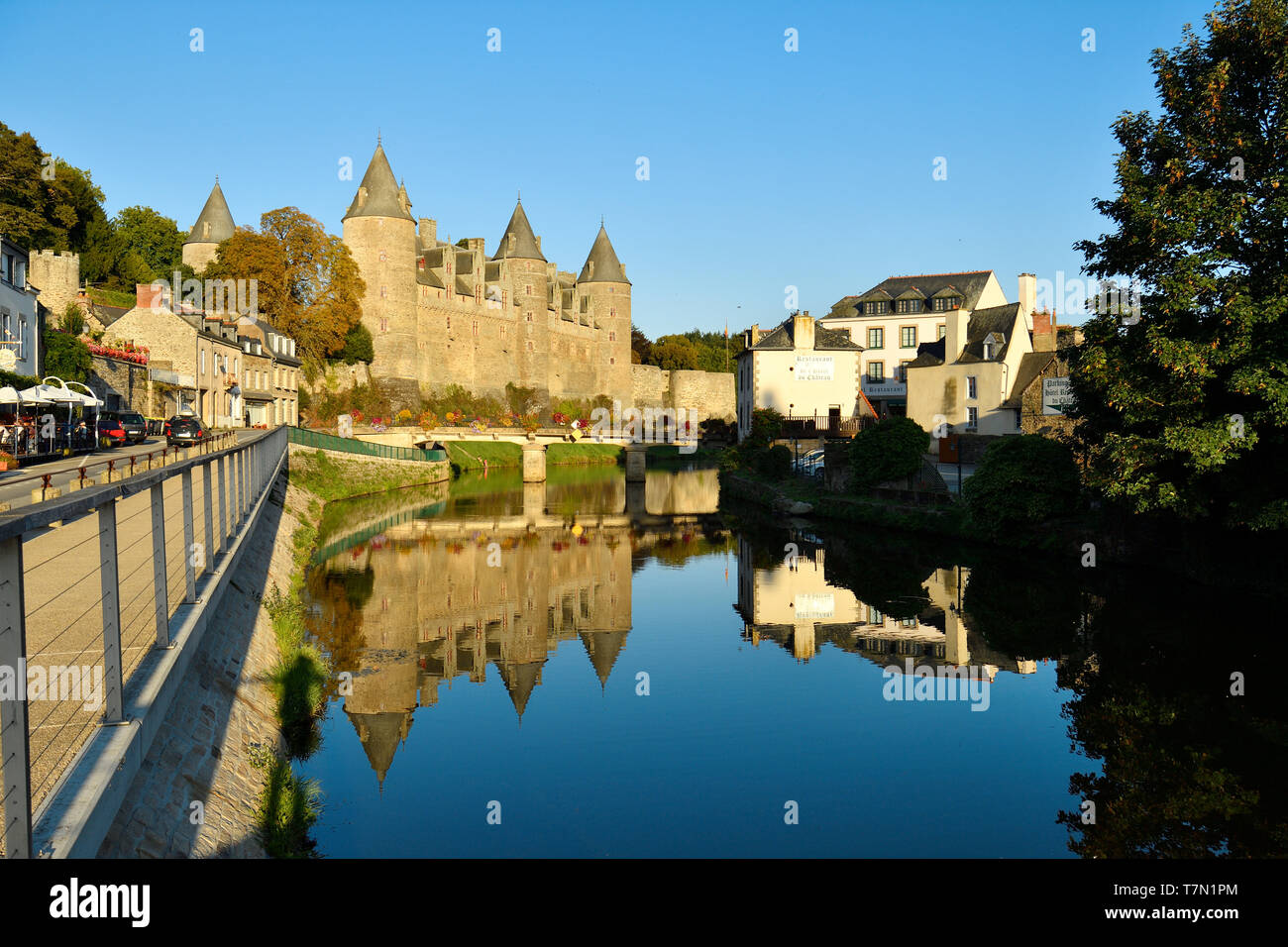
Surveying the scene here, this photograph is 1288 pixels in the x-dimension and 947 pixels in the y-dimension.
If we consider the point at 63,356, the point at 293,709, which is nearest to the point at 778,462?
the point at 63,356

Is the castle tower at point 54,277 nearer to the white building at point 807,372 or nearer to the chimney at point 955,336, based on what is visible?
the white building at point 807,372

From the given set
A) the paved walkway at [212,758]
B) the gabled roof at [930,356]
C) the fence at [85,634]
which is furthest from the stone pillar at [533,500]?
the fence at [85,634]

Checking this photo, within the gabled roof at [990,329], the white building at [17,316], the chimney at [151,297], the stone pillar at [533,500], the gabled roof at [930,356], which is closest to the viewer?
the white building at [17,316]

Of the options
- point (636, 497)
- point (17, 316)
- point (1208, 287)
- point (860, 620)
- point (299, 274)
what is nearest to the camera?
point (1208, 287)

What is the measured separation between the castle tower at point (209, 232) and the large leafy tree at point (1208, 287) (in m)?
54.6

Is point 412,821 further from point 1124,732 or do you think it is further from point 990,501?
point 990,501

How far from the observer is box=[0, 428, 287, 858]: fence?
3635 mm

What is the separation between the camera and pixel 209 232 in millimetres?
59250

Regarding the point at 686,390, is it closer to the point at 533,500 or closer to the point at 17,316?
the point at 533,500

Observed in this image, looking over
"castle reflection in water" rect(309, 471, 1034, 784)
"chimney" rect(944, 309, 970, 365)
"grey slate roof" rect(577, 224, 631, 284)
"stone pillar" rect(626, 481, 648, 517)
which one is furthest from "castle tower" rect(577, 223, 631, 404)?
"castle reflection in water" rect(309, 471, 1034, 784)

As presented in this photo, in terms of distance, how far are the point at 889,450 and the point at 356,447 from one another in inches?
944

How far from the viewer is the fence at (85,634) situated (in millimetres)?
3635
